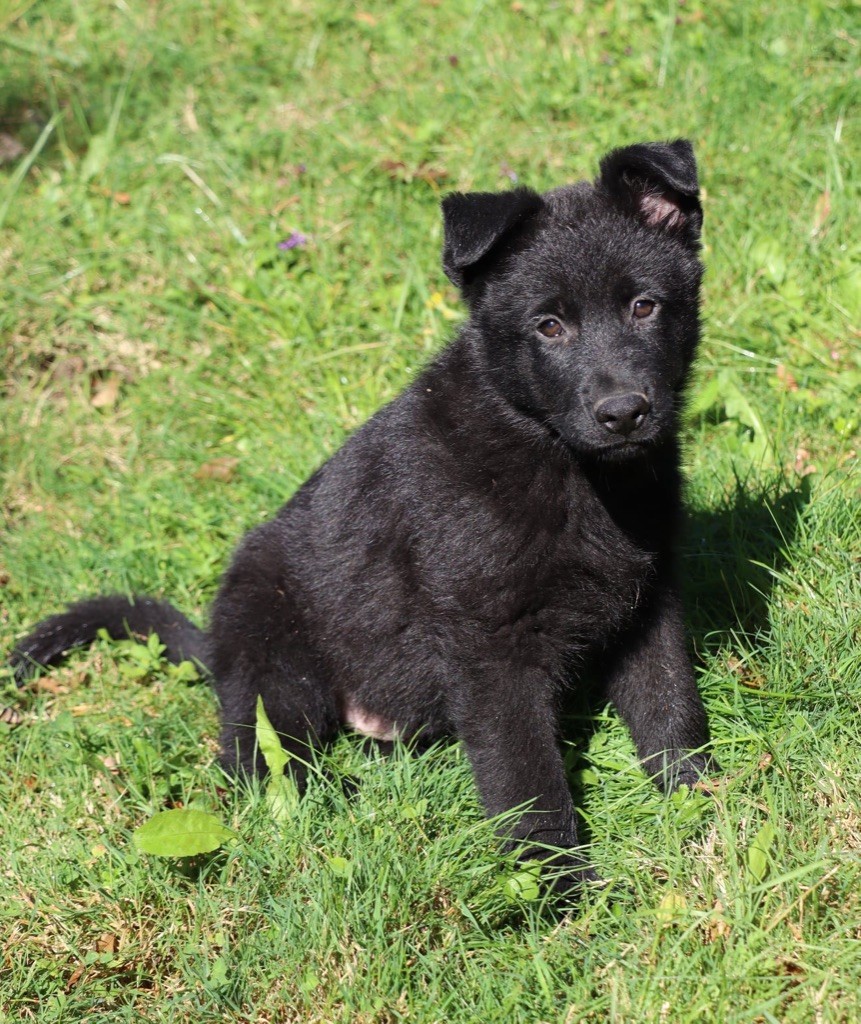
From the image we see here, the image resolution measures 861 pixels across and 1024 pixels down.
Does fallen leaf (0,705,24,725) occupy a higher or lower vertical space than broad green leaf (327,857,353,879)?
lower

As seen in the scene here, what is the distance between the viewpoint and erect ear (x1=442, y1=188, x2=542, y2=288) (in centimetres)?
299

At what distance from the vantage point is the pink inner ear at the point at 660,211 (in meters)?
3.20

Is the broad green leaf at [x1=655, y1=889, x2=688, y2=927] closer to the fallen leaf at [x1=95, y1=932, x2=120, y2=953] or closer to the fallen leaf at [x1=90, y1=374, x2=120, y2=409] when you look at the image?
the fallen leaf at [x1=95, y1=932, x2=120, y2=953]

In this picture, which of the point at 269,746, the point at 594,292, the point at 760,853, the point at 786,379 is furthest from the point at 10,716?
the point at 786,379

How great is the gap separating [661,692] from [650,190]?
1370mm

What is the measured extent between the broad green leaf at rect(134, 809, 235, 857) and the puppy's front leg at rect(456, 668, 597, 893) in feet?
2.25

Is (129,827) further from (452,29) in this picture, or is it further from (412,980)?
(452,29)

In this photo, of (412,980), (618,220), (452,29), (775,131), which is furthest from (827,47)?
(412,980)

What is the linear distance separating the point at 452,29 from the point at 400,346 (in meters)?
2.32

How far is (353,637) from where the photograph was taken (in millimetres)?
3523

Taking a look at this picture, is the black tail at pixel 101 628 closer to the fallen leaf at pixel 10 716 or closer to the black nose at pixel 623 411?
the fallen leaf at pixel 10 716

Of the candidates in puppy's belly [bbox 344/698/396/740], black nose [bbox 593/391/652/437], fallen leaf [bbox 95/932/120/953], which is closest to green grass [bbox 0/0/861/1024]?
fallen leaf [bbox 95/932/120/953]

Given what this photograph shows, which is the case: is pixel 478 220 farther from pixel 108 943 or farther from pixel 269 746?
pixel 108 943

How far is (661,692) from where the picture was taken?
3.27 m
